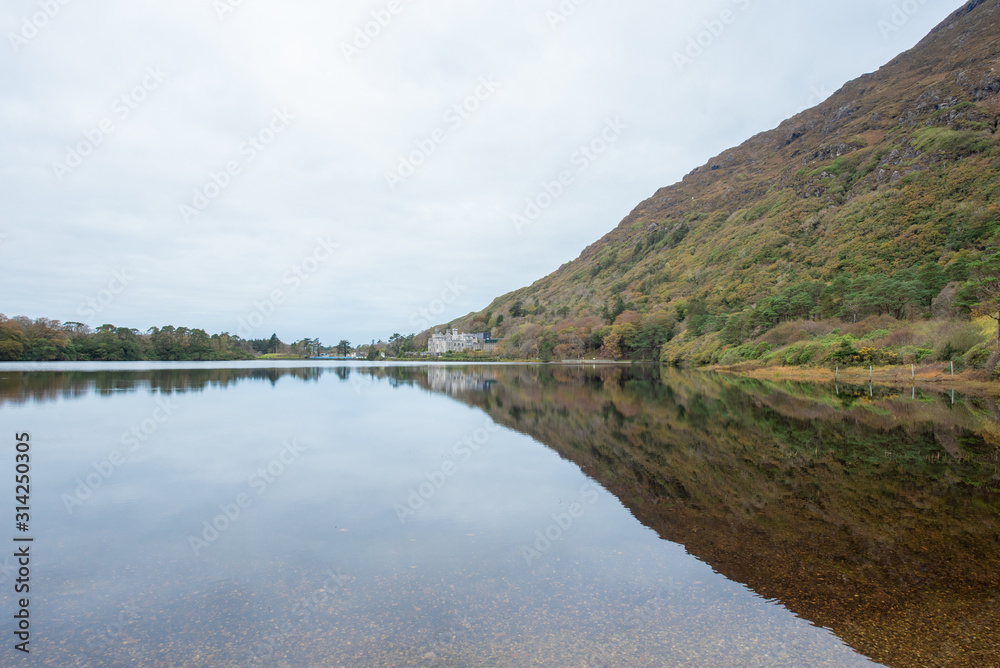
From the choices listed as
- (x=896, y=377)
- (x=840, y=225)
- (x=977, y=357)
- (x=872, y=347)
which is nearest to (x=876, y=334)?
(x=872, y=347)

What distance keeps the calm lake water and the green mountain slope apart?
41.2 metres

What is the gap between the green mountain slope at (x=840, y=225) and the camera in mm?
55125

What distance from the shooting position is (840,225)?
76.8 metres

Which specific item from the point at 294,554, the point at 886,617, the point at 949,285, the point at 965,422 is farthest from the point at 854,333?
the point at 294,554

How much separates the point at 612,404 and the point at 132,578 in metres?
21.2

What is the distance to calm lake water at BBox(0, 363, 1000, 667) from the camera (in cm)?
470

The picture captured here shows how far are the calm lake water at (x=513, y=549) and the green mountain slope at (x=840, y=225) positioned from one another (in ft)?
135

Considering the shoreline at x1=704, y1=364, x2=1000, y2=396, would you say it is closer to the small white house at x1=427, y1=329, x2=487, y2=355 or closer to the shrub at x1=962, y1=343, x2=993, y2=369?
the shrub at x1=962, y1=343, x2=993, y2=369

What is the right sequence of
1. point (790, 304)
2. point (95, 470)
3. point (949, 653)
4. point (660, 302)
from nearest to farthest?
point (949, 653) < point (95, 470) < point (790, 304) < point (660, 302)

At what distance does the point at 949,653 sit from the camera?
14.7ft

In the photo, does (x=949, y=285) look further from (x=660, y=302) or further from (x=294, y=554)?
(x=660, y=302)

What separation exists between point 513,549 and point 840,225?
88.3 m

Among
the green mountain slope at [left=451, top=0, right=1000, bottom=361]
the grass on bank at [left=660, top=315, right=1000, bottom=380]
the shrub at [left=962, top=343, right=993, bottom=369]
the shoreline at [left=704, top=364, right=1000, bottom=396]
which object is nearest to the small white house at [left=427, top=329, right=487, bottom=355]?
the green mountain slope at [left=451, top=0, right=1000, bottom=361]

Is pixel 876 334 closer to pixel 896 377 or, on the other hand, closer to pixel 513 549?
pixel 896 377
